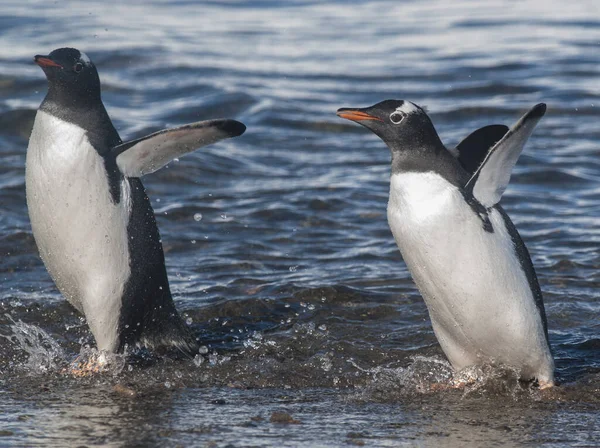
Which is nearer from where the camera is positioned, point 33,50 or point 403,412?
point 403,412

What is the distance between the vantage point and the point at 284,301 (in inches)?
253

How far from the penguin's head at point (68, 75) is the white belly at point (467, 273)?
146 cm

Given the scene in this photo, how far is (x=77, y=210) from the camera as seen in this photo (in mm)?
4965

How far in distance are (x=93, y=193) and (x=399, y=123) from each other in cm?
136

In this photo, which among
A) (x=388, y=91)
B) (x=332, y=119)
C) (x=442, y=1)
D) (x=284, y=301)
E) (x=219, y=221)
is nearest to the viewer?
(x=284, y=301)

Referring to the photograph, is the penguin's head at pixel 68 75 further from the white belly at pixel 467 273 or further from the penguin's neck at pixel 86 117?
the white belly at pixel 467 273

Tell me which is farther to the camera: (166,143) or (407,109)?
(166,143)

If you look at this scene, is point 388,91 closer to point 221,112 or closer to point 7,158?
point 221,112

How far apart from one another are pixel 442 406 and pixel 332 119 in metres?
6.73

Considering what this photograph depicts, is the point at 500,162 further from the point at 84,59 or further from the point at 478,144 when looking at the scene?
the point at 84,59

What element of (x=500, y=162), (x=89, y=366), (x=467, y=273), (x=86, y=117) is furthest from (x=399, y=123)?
(x=89, y=366)

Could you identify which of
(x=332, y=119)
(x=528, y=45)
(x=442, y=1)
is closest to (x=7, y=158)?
(x=332, y=119)

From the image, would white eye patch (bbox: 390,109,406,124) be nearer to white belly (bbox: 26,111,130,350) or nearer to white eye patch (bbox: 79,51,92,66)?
white belly (bbox: 26,111,130,350)

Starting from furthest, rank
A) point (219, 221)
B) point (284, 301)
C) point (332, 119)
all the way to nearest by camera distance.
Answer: point (332, 119), point (219, 221), point (284, 301)
